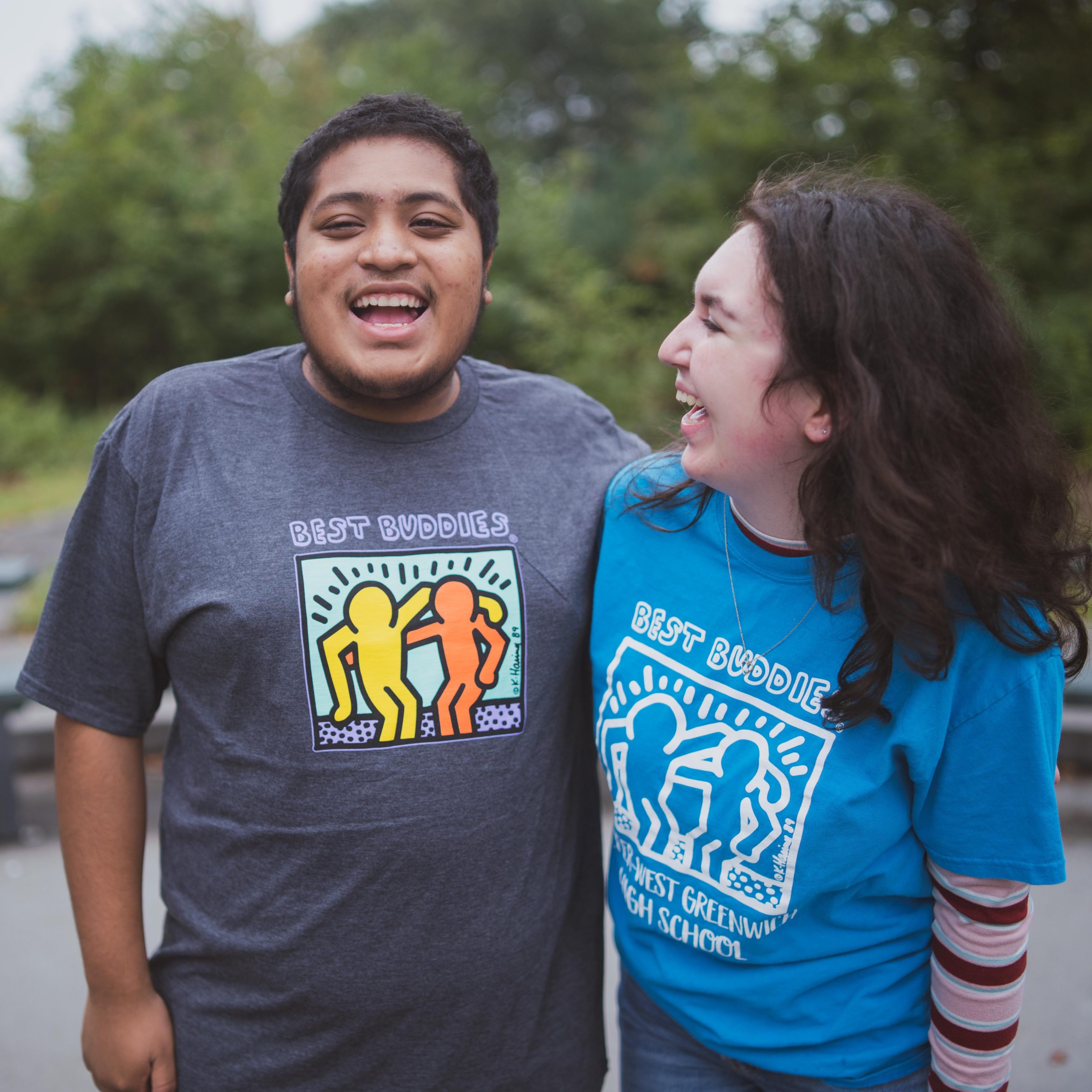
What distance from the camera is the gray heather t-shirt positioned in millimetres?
1578

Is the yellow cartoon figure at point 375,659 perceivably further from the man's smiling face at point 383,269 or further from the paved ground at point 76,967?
the paved ground at point 76,967

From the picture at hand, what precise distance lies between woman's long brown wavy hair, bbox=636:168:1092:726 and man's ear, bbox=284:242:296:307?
32.4 inches

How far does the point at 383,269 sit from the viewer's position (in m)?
1.63

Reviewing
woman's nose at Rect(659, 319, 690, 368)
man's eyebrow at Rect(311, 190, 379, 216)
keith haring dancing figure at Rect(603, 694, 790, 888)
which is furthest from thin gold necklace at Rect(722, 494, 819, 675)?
man's eyebrow at Rect(311, 190, 379, 216)

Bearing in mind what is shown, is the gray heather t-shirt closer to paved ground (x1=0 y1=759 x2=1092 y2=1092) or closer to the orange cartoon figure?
the orange cartoon figure

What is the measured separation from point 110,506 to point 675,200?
37.0ft

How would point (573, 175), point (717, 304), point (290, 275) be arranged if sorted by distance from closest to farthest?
1. point (717, 304)
2. point (290, 275)
3. point (573, 175)

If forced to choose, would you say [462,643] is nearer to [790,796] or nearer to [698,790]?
[698,790]

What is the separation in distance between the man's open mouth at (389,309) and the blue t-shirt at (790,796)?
22.0 inches

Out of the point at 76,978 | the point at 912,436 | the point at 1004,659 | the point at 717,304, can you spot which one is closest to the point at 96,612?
the point at 717,304

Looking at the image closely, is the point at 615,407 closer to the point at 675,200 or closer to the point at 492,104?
the point at 675,200

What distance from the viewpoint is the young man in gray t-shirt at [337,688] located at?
1582mm

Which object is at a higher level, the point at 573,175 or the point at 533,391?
the point at 573,175

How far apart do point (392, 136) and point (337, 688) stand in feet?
3.07
